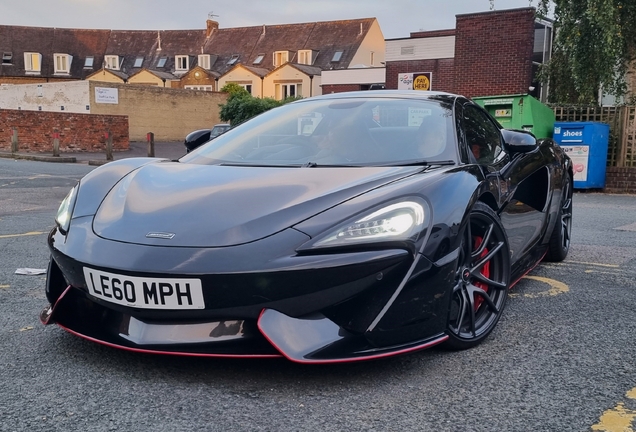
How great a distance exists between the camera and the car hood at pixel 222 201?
222 cm

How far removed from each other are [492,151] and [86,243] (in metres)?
2.22

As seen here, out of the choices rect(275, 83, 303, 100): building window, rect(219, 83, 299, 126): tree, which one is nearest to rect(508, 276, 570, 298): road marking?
rect(219, 83, 299, 126): tree

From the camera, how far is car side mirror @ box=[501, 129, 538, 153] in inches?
134

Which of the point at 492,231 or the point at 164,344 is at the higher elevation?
the point at 492,231

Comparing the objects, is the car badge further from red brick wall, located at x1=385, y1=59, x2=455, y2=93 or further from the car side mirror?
red brick wall, located at x1=385, y1=59, x2=455, y2=93

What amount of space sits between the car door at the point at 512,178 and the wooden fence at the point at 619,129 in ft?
31.0

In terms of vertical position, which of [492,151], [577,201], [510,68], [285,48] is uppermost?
[285,48]

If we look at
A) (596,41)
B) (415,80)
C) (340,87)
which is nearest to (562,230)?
(596,41)

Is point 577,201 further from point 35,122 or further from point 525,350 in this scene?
point 35,122

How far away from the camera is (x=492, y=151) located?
136 inches

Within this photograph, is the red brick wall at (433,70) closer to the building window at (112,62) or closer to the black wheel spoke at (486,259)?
the black wheel spoke at (486,259)

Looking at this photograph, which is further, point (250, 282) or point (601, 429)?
point (250, 282)

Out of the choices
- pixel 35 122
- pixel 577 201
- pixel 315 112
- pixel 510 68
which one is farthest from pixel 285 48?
pixel 315 112

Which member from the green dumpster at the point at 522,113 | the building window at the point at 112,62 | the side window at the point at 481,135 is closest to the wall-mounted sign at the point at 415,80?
the green dumpster at the point at 522,113
